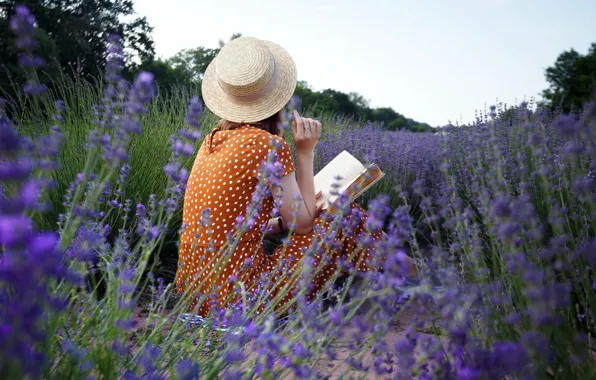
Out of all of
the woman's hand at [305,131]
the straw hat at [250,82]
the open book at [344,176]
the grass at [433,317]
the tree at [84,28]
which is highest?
the tree at [84,28]

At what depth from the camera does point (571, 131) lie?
49.1 inches

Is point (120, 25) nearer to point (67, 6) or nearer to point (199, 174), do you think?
point (67, 6)

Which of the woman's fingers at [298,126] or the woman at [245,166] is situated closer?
the woman at [245,166]

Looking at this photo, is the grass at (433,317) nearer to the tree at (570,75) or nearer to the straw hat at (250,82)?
the straw hat at (250,82)

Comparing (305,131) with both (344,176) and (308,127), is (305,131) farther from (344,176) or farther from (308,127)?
(344,176)

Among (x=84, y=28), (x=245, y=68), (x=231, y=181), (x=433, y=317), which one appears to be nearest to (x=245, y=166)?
(x=231, y=181)

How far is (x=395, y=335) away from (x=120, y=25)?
50.7ft

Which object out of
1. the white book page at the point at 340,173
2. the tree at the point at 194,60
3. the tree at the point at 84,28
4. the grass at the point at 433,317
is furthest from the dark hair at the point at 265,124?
the tree at the point at 194,60

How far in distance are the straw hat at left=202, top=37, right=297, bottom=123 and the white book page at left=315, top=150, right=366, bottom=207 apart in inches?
17.3

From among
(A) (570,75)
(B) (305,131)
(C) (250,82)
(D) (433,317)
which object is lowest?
(D) (433,317)

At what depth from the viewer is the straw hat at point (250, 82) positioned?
2502 mm

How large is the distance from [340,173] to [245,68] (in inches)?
27.7

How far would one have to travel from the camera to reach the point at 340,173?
272cm

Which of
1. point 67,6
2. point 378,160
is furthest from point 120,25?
point 378,160
